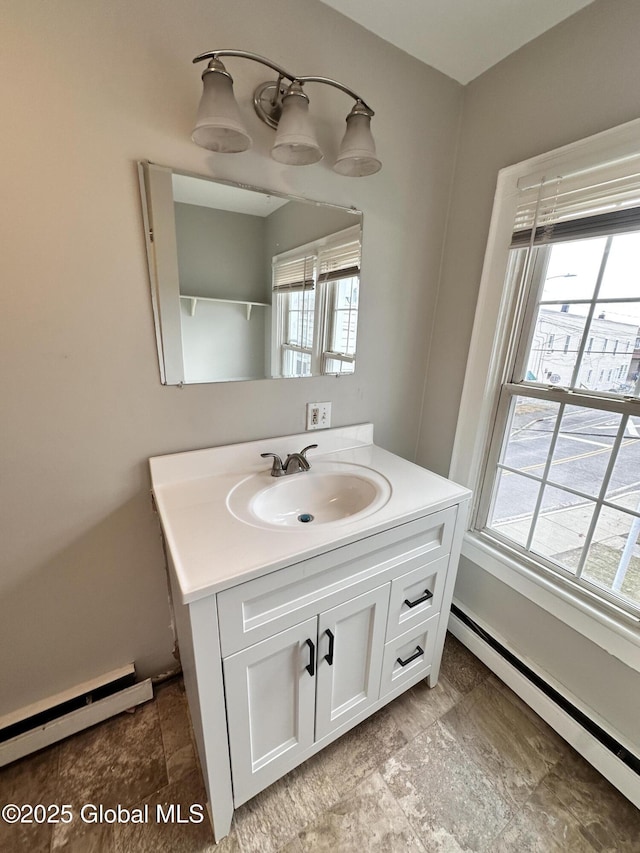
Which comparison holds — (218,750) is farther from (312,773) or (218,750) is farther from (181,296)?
(181,296)

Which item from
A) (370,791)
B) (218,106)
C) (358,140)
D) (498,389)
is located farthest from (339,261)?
(370,791)

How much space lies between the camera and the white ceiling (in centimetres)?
97

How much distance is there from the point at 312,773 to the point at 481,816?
0.50 m

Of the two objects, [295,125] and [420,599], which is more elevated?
[295,125]

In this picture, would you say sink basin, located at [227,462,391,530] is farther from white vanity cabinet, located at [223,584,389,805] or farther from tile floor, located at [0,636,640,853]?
tile floor, located at [0,636,640,853]

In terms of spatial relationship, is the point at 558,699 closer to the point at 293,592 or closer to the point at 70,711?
the point at 293,592

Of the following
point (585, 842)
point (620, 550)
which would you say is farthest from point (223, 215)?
point (585, 842)

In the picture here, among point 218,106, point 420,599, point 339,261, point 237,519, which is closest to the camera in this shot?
point 218,106

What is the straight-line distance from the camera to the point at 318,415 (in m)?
1.33

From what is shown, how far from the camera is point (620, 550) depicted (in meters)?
1.09

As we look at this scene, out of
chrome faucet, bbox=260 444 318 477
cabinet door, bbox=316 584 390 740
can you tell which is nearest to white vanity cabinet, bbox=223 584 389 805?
cabinet door, bbox=316 584 390 740

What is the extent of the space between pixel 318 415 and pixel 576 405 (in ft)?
2.88

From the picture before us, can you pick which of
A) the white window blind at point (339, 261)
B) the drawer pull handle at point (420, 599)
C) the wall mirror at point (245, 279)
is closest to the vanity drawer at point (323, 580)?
the drawer pull handle at point (420, 599)

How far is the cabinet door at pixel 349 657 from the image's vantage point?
92 centimetres
